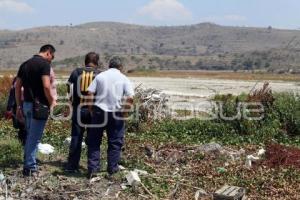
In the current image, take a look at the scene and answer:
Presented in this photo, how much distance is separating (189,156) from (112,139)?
2070 millimetres

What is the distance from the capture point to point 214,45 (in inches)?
7156

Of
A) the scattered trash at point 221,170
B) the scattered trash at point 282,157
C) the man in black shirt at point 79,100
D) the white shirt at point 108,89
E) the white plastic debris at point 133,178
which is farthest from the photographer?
the scattered trash at point 282,157

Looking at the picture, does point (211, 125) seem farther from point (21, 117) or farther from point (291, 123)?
point (21, 117)

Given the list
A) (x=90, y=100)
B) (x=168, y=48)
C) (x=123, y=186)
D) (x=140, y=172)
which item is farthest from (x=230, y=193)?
(x=168, y=48)

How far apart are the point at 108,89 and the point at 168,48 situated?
174 m

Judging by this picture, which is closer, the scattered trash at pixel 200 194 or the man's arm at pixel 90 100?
the scattered trash at pixel 200 194

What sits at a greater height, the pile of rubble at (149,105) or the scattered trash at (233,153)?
the pile of rubble at (149,105)

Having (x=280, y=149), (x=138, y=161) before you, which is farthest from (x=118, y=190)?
(x=280, y=149)

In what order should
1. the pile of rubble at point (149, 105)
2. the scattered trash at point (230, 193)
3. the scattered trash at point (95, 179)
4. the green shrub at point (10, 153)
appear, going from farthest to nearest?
the pile of rubble at point (149, 105) → the green shrub at point (10, 153) → the scattered trash at point (95, 179) → the scattered trash at point (230, 193)

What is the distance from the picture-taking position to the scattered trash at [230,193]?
7344mm

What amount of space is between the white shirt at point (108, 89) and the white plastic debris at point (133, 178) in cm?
103

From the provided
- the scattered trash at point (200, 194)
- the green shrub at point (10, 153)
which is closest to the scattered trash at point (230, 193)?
the scattered trash at point (200, 194)

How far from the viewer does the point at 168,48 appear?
181 m

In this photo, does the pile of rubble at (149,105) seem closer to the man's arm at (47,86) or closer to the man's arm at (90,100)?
the man's arm at (90,100)
